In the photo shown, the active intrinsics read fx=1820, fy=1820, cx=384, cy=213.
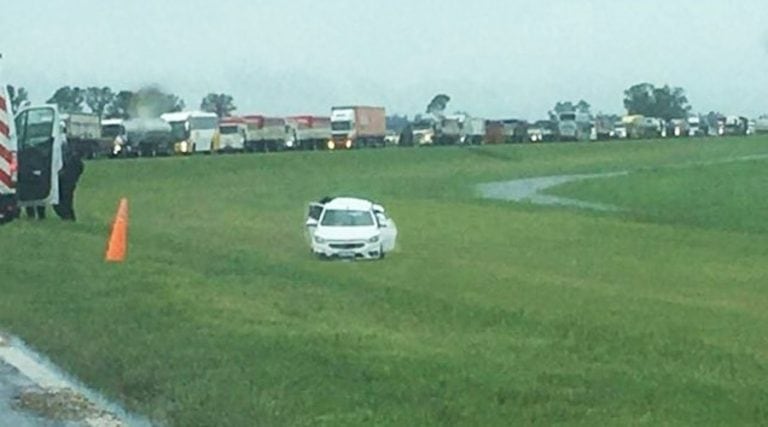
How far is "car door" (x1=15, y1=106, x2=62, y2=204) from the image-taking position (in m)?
31.7

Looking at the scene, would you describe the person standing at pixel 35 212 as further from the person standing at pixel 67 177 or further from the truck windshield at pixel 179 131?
the truck windshield at pixel 179 131

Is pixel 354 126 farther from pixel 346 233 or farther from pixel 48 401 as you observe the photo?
pixel 48 401

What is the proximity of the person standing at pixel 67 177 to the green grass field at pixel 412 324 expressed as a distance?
2.47 ft

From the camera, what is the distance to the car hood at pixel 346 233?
37.1m

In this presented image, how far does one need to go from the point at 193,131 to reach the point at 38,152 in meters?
70.2

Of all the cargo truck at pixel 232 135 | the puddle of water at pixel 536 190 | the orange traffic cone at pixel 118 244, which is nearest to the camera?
the orange traffic cone at pixel 118 244

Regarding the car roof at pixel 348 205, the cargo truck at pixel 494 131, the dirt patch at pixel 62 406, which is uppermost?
the dirt patch at pixel 62 406

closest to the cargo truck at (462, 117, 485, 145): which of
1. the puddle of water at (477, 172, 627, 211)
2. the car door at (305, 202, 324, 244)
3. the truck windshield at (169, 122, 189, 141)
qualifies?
the truck windshield at (169, 122, 189, 141)

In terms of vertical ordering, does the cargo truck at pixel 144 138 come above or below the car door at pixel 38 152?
below

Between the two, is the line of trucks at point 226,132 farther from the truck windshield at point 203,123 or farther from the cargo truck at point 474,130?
the cargo truck at point 474,130

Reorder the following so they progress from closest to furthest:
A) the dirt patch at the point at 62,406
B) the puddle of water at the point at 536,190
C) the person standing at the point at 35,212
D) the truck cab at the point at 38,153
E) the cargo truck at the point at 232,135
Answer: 1. the dirt patch at the point at 62,406
2. the truck cab at the point at 38,153
3. the person standing at the point at 35,212
4. the puddle of water at the point at 536,190
5. the cargo truck at the point at 232,135

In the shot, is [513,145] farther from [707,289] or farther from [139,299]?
[139,299]

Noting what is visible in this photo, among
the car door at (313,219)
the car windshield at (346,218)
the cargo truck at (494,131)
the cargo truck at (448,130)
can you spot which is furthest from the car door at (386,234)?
the cargo truck at (494,131)

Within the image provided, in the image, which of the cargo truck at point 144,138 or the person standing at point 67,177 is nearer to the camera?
the person standing at point 67,177
